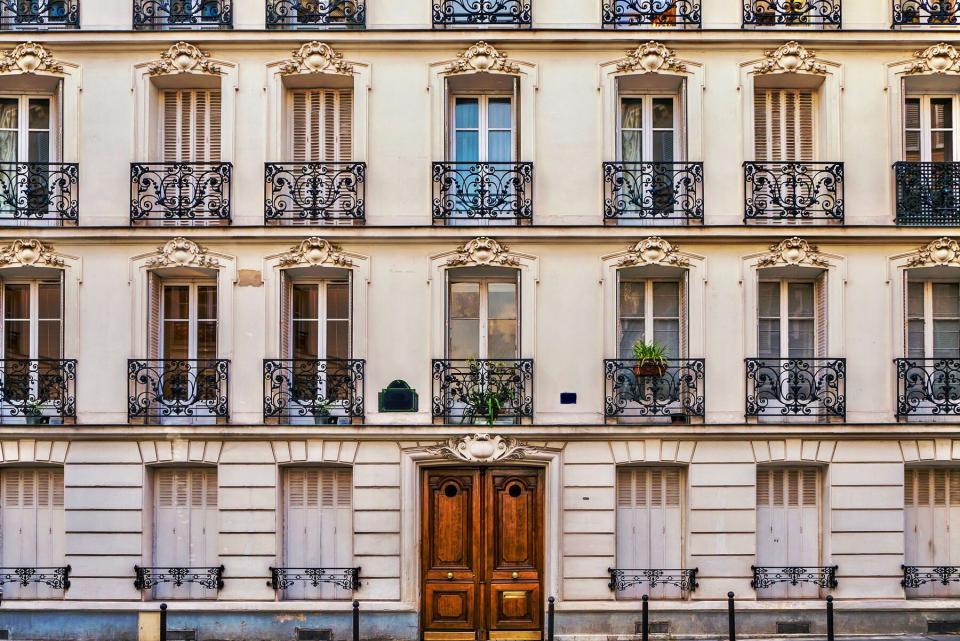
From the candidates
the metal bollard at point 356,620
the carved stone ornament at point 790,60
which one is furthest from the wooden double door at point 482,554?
the carved stone ornament at point 790,60

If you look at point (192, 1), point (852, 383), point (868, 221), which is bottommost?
point (852, 383)

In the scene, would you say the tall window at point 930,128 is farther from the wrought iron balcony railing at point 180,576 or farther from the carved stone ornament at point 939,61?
the wrought iron balcony railing at point 180,576

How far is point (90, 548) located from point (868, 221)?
14.0 meters

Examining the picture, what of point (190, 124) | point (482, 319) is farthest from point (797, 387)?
point (190, 124)

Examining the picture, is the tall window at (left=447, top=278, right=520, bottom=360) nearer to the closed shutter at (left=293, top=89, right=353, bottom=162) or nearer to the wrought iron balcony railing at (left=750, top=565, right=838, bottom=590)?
the closed shutter at (left=293, top=89, right=353, bottom=162)

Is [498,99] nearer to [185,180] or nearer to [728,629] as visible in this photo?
[185,180]

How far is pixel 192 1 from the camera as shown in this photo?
18.4 m

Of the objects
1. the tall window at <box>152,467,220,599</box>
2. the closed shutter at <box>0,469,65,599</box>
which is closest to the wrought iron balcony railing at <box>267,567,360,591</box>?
the tall window at <box>152,467,220,599</box>

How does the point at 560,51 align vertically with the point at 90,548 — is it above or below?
above

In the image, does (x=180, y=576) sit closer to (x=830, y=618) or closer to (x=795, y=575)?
(x=795, y=575)

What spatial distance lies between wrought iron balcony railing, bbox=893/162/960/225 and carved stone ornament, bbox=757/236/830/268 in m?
1.51

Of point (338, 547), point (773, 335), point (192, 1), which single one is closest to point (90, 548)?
point (338, 547)

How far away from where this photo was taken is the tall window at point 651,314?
18.3 m

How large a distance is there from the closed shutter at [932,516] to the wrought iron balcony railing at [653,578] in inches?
148
